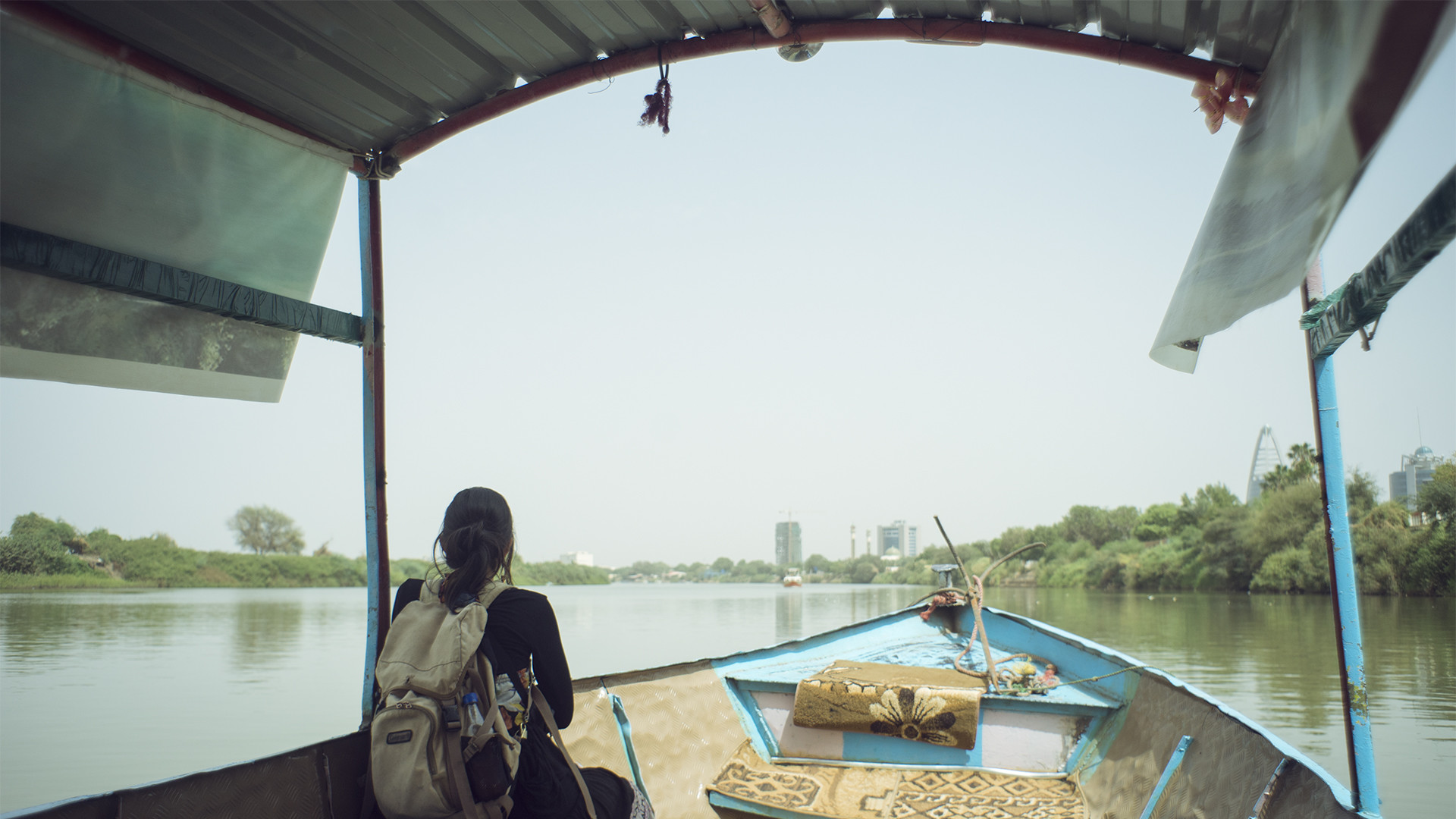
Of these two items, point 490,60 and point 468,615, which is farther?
point 490,60

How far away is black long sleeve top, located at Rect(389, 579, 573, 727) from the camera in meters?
1.70

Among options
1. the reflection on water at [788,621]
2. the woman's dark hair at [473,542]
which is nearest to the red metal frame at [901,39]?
the woman's dark hair at [473,542]

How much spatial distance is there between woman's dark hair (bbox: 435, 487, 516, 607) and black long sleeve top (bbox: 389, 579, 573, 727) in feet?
0.23

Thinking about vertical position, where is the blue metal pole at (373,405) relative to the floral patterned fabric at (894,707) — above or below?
above

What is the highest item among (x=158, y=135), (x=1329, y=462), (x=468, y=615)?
(x=158, y=135)

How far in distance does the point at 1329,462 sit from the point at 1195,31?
1.17 metres

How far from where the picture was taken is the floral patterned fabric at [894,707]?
3.41m

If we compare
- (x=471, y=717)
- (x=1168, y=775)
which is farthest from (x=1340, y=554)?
(x=471, y=717)

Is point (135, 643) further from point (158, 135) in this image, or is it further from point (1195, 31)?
point (1195, 31)

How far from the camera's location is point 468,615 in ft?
5.25

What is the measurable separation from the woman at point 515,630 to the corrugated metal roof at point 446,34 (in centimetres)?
135

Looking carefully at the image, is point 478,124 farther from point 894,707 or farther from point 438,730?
point 894,707

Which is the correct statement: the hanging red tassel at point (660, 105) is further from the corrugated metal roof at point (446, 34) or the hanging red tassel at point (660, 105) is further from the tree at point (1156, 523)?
the tree at point (1156, 523)

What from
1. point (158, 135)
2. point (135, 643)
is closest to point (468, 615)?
point (158, 135)
